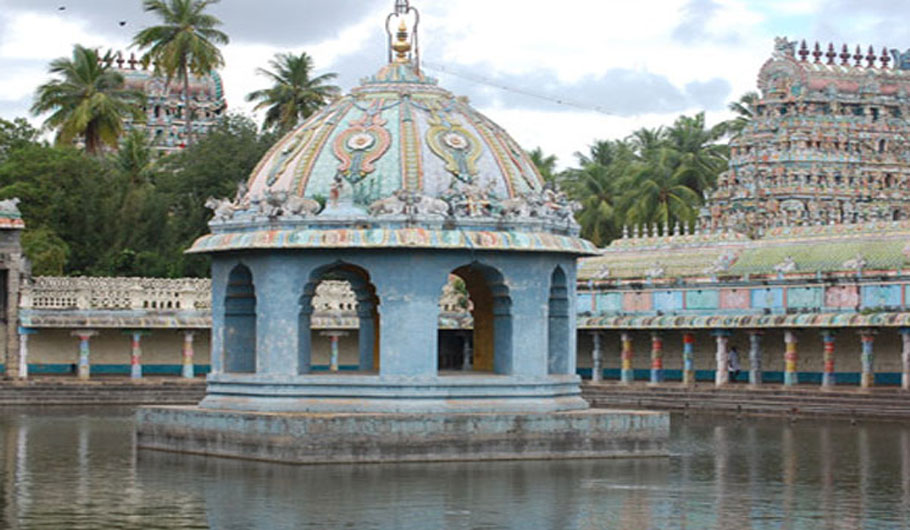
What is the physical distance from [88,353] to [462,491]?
3346 centimetres

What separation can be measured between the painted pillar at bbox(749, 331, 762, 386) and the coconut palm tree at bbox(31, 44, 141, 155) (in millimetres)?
29743

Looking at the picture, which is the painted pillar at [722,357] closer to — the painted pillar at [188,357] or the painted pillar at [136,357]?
the painted pillar at [188,357]

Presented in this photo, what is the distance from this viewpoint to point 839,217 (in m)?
62.0

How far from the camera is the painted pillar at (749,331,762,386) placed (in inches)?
2010

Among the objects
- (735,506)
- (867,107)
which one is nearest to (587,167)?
(867,107)

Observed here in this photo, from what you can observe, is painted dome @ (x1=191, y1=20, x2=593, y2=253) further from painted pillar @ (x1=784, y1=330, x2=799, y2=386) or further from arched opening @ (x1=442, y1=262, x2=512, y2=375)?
painted pillar @ (x1=784, y1=330, x2=799, y2=386)

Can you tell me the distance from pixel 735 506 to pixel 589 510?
6.37 feet

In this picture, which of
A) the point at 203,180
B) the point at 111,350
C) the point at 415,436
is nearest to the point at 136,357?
the point at 111,350

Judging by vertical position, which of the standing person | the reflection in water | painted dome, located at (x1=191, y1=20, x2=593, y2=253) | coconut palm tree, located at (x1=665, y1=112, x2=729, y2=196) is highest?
coconut palm tree, located at (x1=665, y1=112, x2=729, y2=196)

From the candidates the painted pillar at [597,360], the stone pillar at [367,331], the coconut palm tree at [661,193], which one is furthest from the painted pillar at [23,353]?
the coconut palm tree at [661,193]

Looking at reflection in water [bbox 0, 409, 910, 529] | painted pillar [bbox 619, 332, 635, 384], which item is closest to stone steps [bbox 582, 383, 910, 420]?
painted pillar [bbox 619, 332, 635, 384]

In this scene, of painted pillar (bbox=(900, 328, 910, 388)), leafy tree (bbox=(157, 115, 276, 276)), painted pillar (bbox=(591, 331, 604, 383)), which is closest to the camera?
painted pillar (bbox=(900, 328, 910, 388))

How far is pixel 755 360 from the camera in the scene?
168ft

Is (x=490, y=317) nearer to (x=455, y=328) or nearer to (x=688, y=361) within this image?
(x=688, y=361)
